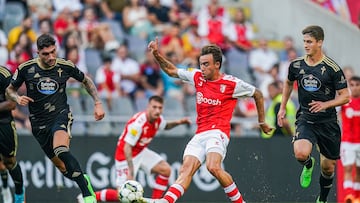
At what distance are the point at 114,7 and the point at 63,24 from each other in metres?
1.86

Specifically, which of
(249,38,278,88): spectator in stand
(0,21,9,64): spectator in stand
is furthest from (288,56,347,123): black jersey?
(249,38,278,88): spectator in stand

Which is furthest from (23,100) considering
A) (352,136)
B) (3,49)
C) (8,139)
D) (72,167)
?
(3,49)

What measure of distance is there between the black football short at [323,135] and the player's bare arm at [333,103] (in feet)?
1.34

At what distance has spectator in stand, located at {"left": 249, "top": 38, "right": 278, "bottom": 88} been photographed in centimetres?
2366

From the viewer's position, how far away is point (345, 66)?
24359 millimetres

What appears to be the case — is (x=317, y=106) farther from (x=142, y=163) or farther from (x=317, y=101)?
(x=142, y=163)

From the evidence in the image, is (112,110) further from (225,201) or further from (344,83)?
(344,83)

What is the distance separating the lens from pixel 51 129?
47.1 ft

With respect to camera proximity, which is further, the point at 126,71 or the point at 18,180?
the point at 126,71

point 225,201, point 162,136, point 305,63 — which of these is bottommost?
point 225,201

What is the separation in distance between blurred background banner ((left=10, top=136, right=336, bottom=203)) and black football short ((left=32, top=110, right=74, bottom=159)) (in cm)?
422

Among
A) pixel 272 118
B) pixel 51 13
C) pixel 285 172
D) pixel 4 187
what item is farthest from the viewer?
pixel 51 13

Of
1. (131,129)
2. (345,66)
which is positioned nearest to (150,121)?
(131,129)

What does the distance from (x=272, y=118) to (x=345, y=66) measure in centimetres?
473
